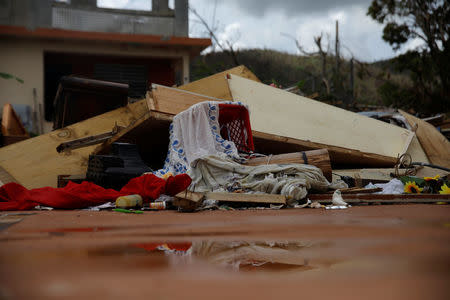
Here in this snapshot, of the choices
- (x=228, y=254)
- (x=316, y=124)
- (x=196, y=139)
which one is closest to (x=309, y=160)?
(x=196, y=139)

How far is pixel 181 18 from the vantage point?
11.8 m

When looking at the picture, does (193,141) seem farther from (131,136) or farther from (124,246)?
(124,246)

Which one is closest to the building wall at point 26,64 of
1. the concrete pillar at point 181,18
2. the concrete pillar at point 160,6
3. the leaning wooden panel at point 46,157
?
the concrete pillar at point 160,6

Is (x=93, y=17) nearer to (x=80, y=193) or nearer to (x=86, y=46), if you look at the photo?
(x=86, y=46)

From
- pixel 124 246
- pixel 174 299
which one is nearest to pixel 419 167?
pixel 124 246

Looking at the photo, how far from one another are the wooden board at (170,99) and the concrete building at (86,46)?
15.0ft

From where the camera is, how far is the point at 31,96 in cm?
1032

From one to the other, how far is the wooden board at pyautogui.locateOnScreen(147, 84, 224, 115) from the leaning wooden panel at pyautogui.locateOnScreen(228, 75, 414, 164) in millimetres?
741

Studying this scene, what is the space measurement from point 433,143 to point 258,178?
3792 mm

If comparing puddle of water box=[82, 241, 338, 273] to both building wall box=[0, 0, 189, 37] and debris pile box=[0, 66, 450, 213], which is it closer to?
debris pile box=[0, 66, 450, 213]

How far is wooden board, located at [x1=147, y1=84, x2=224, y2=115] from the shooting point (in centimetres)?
504

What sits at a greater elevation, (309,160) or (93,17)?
(93,17)

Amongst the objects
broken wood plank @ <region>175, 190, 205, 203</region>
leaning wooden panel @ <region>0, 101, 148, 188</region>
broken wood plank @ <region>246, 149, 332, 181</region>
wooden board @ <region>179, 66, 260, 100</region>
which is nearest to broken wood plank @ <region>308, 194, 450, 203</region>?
broken wood plank @ <region>246, 149, 332, 181</region>

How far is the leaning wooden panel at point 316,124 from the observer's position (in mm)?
5719
